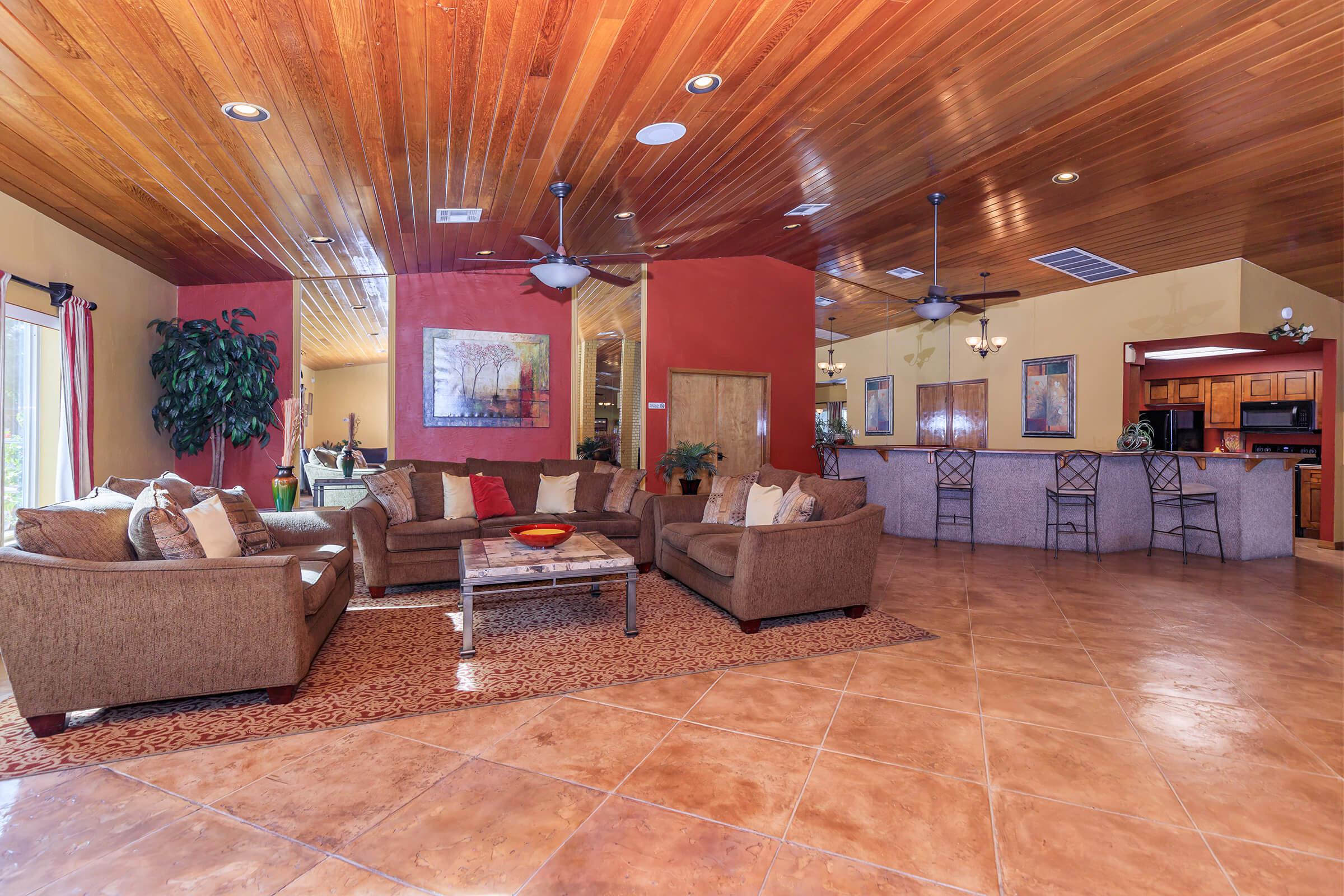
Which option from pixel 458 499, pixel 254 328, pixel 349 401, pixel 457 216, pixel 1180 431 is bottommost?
pixel 458 499

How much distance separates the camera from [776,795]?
2000 mm

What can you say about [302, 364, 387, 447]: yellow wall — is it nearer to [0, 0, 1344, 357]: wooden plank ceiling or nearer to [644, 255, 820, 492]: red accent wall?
[644, 255, 820, 492]: red accent wall

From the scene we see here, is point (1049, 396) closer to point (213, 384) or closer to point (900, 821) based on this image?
point (900, 821)

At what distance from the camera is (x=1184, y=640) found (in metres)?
3.49

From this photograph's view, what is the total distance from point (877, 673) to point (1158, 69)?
3.27 metres

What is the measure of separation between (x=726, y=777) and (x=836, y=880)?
0.52 m

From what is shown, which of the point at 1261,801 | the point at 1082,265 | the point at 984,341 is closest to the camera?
the point at 1261,801

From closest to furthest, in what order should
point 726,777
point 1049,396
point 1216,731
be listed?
A: point 726,777
point 1216,731
point 1049,396

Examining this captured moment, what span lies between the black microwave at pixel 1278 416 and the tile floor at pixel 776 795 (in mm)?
5753

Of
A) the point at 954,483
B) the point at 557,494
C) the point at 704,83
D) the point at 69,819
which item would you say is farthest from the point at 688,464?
the point at 69,819

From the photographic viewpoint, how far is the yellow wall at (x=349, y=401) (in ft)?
52.2

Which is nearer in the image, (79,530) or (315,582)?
(79,530)

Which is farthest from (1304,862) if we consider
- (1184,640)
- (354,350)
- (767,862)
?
(354,350)

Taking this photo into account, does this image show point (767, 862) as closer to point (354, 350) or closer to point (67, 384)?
point (67, 384)
